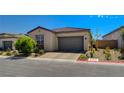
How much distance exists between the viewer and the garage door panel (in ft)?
72.5

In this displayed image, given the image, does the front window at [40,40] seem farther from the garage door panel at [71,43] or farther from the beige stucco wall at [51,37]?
the garage door panel at [71,43]

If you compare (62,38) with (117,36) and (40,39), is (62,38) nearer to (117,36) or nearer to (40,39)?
(40,39)

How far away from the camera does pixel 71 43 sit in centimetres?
2245

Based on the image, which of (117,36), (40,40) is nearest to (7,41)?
(40,40)

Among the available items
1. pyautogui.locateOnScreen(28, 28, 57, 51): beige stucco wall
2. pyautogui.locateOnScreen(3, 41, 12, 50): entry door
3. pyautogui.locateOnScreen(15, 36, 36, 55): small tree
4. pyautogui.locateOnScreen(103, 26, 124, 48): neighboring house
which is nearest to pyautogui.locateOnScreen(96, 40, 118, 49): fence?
pyautogui.locateOnScreen(103, 26, 124, 48): neighboring house

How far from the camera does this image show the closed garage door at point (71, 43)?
22094 millimetres

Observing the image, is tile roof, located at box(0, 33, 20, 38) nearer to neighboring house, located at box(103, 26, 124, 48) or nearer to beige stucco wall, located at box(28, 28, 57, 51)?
beige stucco wall, located at box(28, 28, 57, 51)
